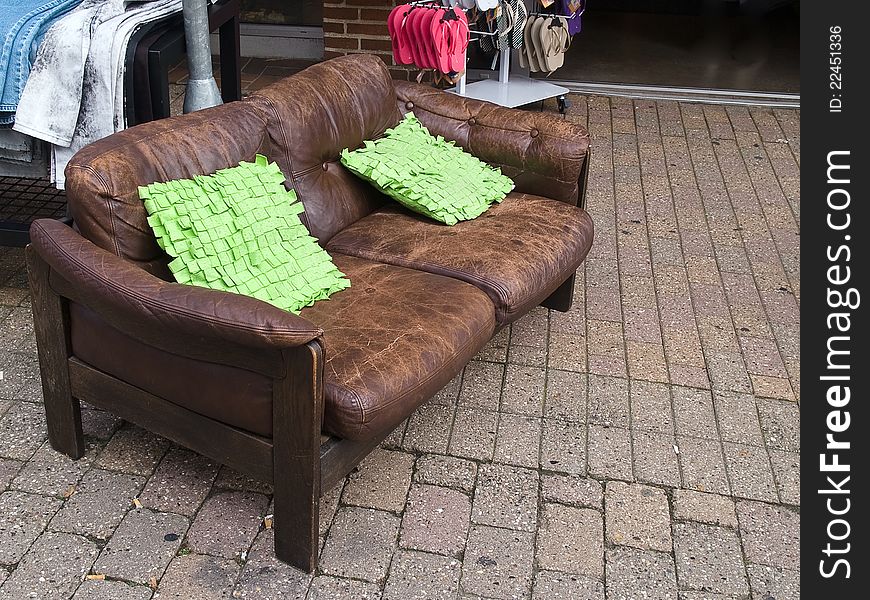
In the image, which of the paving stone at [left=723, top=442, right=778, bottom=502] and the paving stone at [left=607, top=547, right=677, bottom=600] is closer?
the paving stone at [left=607, top=547, right=677, bottom=600]

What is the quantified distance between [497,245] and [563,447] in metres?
0.66

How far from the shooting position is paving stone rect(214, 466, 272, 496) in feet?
8.48

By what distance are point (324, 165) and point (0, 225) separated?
1230 mm

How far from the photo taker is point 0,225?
3375 mm

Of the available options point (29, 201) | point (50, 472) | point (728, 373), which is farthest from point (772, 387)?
point (29, 201)

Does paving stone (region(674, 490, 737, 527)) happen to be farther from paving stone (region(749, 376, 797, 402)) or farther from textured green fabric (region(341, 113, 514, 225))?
textured green fabric (region(341, 113, 514, 225))

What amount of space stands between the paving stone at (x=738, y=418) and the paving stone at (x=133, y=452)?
5.60ft

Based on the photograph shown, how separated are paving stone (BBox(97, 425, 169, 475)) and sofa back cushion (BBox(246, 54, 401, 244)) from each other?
82 centimetres

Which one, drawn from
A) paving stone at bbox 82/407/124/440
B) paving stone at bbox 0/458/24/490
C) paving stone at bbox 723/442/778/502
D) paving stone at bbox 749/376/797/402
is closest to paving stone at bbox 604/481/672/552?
paving stone at bbox 723/442/778/502

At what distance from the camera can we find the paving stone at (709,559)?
233 centimetres

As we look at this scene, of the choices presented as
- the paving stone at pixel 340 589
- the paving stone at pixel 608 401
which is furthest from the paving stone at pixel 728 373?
the paving stone at pixel 340 589

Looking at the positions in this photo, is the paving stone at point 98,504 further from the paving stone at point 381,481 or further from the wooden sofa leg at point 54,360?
the paving stone at point 381,481

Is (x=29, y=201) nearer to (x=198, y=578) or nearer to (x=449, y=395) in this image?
(x=449, y=395)

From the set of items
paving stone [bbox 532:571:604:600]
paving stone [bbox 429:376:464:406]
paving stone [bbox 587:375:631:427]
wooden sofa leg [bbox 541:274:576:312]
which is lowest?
paving stone [bbox 532:571:604:600]
